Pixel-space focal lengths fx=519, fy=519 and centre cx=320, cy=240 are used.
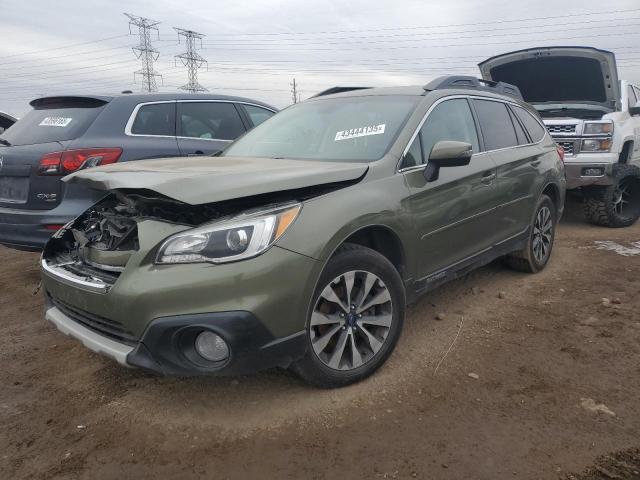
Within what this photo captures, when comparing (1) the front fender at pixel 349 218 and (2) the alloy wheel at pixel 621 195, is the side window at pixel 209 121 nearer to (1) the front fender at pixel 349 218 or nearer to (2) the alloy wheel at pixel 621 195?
(1) the front fender at pixel 349 218

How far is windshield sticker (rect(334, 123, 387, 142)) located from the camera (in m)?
3.34

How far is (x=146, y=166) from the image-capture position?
296 cm

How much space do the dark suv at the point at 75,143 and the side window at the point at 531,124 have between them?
9.62 ft

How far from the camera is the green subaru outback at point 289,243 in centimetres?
232

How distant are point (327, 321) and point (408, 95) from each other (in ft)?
5.89

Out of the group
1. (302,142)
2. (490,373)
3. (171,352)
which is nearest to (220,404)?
(171,352)

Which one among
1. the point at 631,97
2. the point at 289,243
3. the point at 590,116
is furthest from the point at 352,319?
the point at 631,97

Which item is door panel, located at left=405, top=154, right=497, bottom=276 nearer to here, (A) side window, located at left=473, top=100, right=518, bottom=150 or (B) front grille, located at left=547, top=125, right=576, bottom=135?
(A) side window, located at left=473, top=100, right=518, bottom=150

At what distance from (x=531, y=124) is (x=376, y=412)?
11.3 feet

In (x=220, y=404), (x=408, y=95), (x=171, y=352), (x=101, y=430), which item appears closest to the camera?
(x=171, y=352)

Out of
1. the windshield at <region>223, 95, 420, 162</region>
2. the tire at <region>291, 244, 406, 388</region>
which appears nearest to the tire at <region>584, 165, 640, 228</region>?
the windshield at <region>223, 95, 420, 162</region>

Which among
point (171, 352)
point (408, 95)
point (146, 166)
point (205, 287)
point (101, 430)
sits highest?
point (408, 95)

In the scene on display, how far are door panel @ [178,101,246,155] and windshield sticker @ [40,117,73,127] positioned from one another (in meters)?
1.00

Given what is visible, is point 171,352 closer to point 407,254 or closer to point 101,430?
point 101,430
